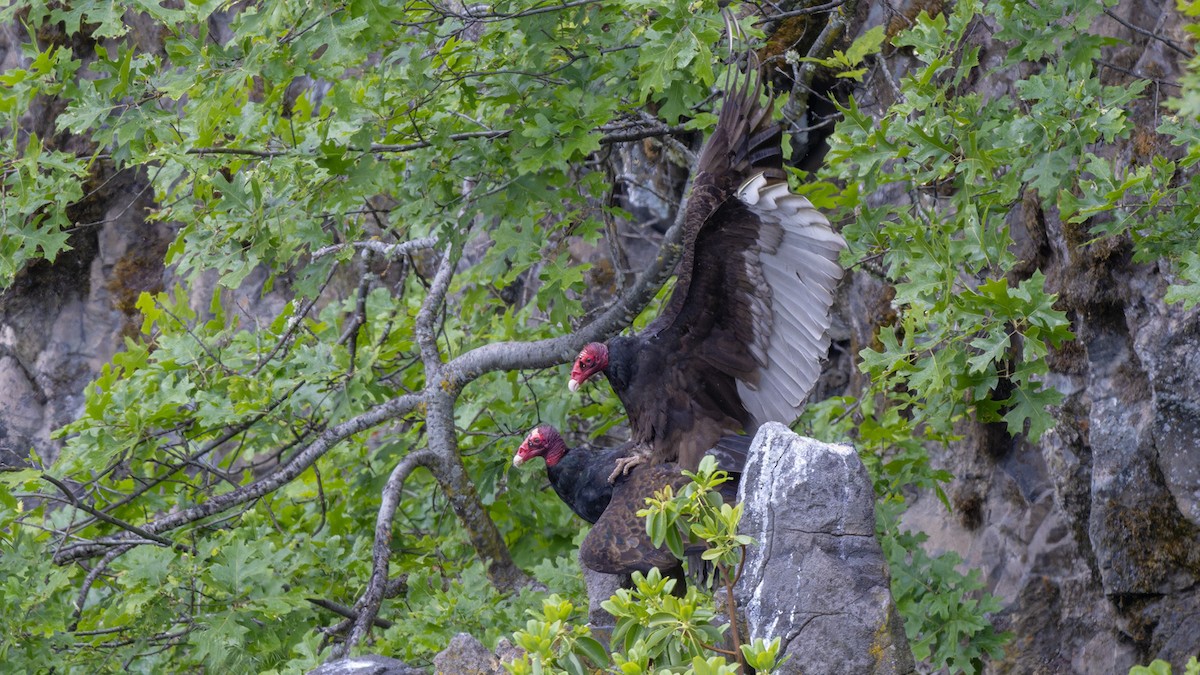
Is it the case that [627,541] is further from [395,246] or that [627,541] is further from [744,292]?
[395,246]

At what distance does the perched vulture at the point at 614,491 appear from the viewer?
11.8ft

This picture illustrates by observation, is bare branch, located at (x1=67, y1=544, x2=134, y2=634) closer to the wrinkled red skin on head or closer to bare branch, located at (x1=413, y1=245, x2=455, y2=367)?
bare branch, located at (x1=413, y1=245, x2=455, y2=367)

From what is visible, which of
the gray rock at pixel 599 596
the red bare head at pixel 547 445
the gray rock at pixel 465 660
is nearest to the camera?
the gray rock at pixel 465 660

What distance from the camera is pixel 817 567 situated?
2.78m

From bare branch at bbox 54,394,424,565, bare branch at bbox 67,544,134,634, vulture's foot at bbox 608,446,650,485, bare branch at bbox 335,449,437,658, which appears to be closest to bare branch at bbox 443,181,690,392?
bare branch at bbox 54,394,424,565

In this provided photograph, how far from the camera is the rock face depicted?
272cm

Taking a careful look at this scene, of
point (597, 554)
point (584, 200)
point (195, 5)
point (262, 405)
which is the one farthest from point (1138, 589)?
point (195, 5)

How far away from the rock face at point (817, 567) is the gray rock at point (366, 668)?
50.2 inches

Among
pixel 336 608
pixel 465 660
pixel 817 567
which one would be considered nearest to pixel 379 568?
pixel 336 608

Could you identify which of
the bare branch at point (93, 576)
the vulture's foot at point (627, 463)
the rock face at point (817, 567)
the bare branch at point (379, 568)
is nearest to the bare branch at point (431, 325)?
the bare branch at point (379, 568)

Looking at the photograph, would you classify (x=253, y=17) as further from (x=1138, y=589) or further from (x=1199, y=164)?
(x=1138, y=589)

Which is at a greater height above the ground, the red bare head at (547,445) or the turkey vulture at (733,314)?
the turkey vulture at (733,314)

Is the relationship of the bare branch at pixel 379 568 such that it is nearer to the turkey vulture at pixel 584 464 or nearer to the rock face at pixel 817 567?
the turkey vulture at pixel 584 464

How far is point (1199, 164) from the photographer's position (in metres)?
4.16
